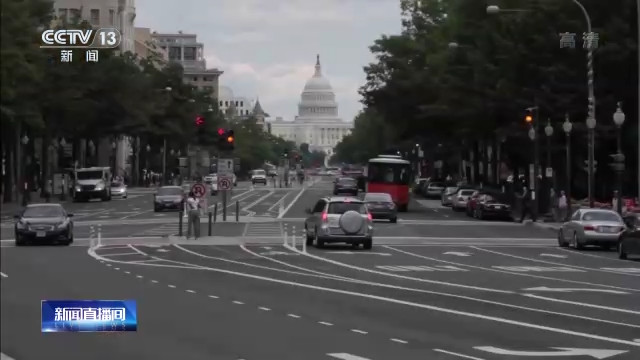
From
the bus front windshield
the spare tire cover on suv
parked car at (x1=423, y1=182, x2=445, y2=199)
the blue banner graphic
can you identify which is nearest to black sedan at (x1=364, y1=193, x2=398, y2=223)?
the bus front windshield

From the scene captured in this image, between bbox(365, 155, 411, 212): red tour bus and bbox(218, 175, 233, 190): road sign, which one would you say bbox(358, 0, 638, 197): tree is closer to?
bbox(365, 155, 411, 212): red tour bus

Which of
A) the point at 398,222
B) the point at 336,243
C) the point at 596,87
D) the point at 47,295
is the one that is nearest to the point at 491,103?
the point at 596,87

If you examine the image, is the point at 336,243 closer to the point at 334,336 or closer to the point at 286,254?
the point at 286,254

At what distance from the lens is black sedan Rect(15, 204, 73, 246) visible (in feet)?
122

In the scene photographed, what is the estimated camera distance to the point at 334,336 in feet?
54.4

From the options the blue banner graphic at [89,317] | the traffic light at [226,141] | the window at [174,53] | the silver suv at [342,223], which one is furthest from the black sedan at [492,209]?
the blue banner graphic at [89,317]

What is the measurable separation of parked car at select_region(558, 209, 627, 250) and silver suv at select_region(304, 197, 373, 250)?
23.9ft

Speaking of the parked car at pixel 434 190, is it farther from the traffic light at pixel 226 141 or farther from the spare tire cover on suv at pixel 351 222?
the spare tire cover on suv at pixel 351 222

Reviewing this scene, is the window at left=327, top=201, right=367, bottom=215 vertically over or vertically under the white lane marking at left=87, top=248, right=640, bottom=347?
over

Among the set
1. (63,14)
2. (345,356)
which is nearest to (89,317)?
(345,356)

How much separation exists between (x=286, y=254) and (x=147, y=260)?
5.51 metres

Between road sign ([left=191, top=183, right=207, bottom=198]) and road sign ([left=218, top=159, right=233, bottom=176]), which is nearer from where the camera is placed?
road sign ([left=191, top=183, right=207, bottom=198])

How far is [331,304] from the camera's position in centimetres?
2128

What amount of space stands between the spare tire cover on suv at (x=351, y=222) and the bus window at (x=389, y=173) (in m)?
36.3
